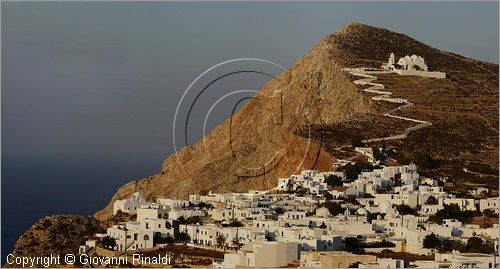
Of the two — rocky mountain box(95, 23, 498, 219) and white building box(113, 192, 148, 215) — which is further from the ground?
rocky mountain box(95, 23, 498, 219)

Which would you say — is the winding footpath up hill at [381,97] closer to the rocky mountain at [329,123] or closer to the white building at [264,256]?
the rocky mountain at [329,123]

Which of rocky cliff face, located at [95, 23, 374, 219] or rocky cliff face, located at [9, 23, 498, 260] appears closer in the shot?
rocky cliff face, located at [95, 23, 374, 219]

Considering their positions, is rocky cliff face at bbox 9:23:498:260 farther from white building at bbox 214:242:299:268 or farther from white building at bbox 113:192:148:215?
white building at bbox 214:242:299:268

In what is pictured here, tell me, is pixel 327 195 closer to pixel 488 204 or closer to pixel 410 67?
pixel 488 204

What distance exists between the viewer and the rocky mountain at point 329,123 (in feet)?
186

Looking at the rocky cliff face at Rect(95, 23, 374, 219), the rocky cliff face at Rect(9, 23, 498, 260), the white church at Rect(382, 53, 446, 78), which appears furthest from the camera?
the white church at Rect(382, 53, 446, 78)

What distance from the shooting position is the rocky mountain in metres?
56.8

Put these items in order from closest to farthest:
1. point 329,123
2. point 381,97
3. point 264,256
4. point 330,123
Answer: point 264,256, point 330,123, point 329,123, point 381,97

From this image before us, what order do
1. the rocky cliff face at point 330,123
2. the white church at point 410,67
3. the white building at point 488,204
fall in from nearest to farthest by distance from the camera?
the white building at point 488,204
the rocky cliff face at point 330,123
the white church at point 410,67

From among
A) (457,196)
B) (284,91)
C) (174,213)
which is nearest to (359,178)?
(457,196)

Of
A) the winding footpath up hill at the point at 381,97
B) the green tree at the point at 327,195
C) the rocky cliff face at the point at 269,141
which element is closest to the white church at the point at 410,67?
the winding footpath up hill at the point at 381,97

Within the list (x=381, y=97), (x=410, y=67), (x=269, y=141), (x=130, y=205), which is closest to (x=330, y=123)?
(x=269, y=141)

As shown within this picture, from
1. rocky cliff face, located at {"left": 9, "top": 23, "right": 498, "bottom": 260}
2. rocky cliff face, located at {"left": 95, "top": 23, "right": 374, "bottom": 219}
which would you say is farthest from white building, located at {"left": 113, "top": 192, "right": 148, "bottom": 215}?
rocky cliff face, located at {"left": 95, "top": 23, "right": 374, "bottom": 219}

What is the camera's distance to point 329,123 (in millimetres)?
62469
